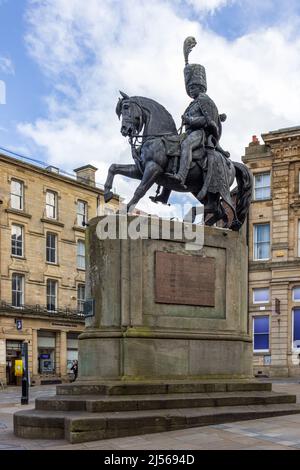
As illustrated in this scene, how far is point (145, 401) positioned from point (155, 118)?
6.22 m

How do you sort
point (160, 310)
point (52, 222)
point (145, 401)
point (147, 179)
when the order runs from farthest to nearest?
1. point (52, 222)
2. point (147, 179)
3. point (160, 310)
4. point (145, 401)

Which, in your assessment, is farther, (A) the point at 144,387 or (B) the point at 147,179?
(B) the point at 147,179

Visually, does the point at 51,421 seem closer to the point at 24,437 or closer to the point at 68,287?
the point at 24,437

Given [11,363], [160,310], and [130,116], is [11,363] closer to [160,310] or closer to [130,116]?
[130,116]

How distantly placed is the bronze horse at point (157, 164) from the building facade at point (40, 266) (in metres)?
32.8

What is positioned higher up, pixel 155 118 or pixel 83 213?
pixel 83 213

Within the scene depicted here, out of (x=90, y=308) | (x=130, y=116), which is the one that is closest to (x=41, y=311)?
(x=130, y=116)

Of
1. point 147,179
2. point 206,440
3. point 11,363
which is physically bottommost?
point 11,363

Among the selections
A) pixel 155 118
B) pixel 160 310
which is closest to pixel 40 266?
pixel 155 118

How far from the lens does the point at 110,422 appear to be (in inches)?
367

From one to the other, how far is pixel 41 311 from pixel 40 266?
374 cm

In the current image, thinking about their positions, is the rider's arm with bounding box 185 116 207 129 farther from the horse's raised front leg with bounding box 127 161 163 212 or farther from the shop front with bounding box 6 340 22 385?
the shop front with bounding box 6 340 22 385

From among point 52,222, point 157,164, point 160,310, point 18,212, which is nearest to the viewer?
point 160,310

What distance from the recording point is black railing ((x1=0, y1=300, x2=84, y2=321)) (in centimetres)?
4462
